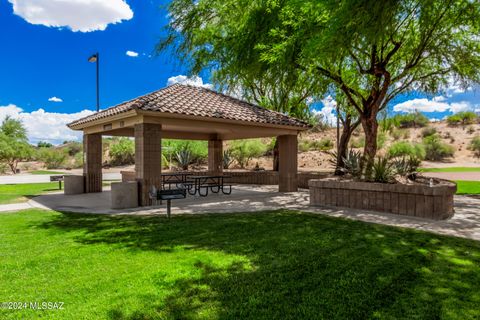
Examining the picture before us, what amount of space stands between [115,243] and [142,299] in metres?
2.74

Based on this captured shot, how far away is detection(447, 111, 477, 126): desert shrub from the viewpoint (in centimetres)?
6216

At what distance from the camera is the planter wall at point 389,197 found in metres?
8.40

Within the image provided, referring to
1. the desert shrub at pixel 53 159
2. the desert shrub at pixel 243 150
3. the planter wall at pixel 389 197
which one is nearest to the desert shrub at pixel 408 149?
the desert shrub at pixel 243 150

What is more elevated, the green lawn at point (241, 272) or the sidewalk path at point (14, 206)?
the sidewalk path at point (14, 206)

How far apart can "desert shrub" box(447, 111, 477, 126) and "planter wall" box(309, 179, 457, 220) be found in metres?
65.0

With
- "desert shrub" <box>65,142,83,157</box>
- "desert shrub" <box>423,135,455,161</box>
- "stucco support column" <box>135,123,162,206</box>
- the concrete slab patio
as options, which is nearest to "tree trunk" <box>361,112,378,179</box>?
the concrete slab patio

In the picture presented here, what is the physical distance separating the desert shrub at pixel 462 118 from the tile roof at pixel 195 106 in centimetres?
6192

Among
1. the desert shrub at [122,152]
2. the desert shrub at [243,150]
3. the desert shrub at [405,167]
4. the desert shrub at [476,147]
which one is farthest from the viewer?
the desert shrub at [476,147]

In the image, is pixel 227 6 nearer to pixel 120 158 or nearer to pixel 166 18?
pixel 166 18

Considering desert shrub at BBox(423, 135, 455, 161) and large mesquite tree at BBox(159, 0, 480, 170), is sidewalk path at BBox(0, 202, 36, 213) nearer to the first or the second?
large mesquite tree at BBox(159, 0, 480, 170)

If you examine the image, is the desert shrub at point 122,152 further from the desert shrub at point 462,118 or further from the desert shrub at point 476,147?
the desert shrub at point 462,118

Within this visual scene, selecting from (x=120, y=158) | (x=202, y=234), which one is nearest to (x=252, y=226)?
(x=202, y=234)

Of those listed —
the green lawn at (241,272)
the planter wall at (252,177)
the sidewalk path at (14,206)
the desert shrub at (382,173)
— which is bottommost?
the green lawn at (241,272)

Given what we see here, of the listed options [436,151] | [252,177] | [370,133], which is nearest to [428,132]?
[436,151]
